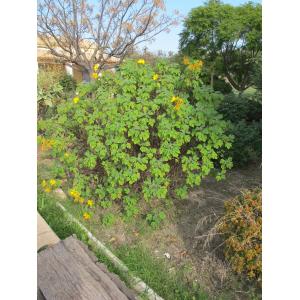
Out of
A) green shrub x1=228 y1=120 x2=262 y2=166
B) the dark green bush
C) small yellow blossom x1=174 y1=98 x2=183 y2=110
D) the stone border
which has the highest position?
the dark green bush

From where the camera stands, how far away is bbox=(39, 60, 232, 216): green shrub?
347 cm

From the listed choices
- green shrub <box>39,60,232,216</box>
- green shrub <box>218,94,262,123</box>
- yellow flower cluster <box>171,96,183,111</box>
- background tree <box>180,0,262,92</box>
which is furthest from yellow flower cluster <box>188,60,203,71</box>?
background tree <box>180,0,262,92</box>

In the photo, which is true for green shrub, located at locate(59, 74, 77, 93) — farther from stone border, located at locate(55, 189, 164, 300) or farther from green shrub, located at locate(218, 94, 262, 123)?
stone border, located at locate(55, 189, 164, 300)

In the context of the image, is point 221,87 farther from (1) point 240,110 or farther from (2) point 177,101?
(2) point 177,101

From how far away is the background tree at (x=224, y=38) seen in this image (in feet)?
58.0

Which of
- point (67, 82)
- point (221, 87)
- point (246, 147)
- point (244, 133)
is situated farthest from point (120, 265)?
point (221, 87)

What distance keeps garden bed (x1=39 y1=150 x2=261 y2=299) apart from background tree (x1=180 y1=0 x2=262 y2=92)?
13836mm

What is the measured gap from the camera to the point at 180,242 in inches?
138

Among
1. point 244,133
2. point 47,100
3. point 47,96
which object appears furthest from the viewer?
point 47,96

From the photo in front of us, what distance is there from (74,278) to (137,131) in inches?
65.6

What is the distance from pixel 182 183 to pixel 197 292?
5.48 feet

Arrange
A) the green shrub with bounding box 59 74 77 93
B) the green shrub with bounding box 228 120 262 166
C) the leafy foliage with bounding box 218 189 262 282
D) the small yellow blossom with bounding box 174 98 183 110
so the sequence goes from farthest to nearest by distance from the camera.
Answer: the green shrub with bounding box 59 74 77 93, the green shrub with bounding box 228 120 262 166, the small yellow blossom with bounding box 174 98 183 110, the leafy foliage with bounding box 218 189 262 282
